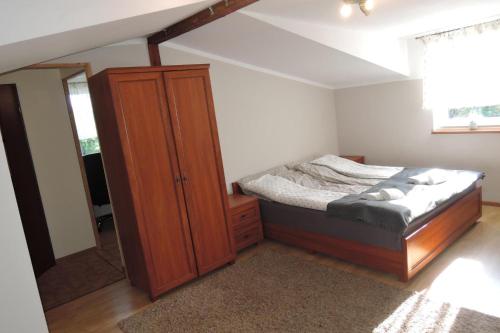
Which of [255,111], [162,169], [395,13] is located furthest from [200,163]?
[395,13]

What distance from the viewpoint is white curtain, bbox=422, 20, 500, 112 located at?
3.79 meters

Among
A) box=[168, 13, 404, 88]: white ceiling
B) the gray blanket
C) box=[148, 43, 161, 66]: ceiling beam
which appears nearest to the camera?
the gray blanket

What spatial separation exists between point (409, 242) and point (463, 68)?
8.11ft

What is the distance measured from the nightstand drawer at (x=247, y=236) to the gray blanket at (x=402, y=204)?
0.91 metres

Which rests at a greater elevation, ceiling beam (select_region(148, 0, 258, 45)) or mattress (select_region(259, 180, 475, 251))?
ceiling beam (select_region(148, 0, 258, 45))

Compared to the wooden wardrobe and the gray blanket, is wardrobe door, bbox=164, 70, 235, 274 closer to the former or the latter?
the wooden wardrobe

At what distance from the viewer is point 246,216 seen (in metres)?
3.62

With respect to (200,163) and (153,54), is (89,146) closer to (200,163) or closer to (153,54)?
(153,54)

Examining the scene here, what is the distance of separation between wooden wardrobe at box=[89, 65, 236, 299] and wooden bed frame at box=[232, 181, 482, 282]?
31.5 inches

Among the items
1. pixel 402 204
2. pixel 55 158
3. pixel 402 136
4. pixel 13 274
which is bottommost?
pixel 402 204

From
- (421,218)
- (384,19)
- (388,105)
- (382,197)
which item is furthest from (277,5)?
(388,105)

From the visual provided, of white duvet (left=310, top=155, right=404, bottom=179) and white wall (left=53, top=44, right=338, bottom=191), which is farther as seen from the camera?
white duvet (left=310, top=155, right=404, bottom=179)

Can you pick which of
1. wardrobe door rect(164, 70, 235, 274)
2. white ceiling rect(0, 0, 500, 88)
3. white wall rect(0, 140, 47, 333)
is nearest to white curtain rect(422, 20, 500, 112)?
white ceiling rect(0, 0, 500, 88)

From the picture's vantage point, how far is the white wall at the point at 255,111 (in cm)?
338
